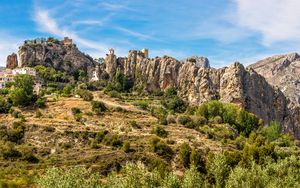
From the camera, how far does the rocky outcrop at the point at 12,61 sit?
419 feet

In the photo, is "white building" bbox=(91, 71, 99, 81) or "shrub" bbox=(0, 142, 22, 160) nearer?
"shrub" bbox=(0, 142, 22, 160)

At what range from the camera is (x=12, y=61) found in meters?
128

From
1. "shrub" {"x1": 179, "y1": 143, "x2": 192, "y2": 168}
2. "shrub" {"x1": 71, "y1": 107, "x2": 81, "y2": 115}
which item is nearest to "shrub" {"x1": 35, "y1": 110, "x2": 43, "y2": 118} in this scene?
"shrub" {"x1": 71, "y1": 107, "x2": 81, "y2": 115}

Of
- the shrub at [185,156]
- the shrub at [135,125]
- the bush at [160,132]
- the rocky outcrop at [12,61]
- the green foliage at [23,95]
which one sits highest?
the rocky outcrop at [12,61]

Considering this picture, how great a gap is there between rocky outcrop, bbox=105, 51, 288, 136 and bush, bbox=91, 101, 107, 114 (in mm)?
32219

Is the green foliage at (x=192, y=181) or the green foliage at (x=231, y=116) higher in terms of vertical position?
the green foliage at (x=231, y=116)

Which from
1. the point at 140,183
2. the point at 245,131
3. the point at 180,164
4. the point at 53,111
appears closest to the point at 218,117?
the point at 245,131

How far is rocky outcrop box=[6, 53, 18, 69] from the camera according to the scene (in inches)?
5034

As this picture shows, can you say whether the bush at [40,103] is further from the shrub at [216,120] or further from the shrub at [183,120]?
the shrub at [216,120]

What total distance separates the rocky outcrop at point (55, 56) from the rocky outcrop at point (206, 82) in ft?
31.3

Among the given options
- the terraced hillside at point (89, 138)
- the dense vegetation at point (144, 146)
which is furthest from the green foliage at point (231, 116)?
the terraced hillside at point (89, 138)

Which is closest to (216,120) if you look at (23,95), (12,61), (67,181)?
(23,95)

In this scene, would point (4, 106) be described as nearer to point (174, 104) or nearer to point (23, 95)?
point (23, 95)

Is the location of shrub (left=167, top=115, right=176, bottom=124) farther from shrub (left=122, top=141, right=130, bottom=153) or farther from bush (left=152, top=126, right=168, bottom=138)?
shrub (left=122, top=141, right=130, bottom=153)
